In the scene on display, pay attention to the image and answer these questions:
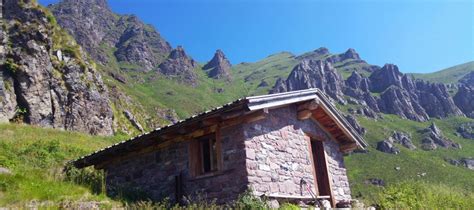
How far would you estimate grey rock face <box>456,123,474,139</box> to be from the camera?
90225 mm

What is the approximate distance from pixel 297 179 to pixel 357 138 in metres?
4.61

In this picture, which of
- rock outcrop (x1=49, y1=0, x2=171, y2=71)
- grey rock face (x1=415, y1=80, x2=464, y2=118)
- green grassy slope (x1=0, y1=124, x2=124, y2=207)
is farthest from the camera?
rock outcrop (x1=49, y1=0, x2=171, y2=71)

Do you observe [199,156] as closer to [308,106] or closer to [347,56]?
[308,106]

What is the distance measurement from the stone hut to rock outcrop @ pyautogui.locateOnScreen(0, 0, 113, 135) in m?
15.2

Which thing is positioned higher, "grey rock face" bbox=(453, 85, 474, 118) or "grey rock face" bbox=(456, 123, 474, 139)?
"grey rock face" bbox=(453, 85, 474, 118)

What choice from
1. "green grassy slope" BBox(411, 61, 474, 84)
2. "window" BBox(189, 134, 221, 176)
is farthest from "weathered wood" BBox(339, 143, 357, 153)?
"green grassy slope" BBox(411, 61, 474, 84)

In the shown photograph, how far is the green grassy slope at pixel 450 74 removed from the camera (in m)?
155

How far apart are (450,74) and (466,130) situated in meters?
82.8

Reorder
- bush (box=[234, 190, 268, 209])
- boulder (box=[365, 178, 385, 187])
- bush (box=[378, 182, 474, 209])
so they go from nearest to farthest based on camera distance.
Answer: bush (box=[234, 190, 268, 209]), bush (box=[378, 182, 474, 209]), boulder (box=[365, 178, 385, 187])

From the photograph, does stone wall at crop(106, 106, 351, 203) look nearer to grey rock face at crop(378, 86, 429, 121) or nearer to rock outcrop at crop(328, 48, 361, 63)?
grey rock face at crop(378, 86, 429, 121)

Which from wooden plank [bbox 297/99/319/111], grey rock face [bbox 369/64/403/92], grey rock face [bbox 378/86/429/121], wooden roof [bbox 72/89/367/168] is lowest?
wooden roof [bbox 72/89/367/168]

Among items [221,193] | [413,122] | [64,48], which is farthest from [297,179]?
[413,122]

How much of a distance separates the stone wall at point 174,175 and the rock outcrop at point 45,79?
15.5m

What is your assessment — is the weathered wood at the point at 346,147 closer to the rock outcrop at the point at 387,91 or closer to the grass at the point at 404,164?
the grass at the point at 404,164
